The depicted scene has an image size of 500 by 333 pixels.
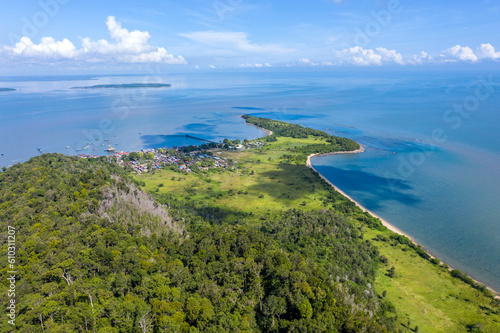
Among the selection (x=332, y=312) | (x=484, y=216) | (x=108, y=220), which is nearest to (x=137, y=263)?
(x=108, y=220)

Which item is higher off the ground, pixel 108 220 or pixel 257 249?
pixel 108 220

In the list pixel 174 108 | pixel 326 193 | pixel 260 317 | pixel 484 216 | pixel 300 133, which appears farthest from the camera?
pixel 174 108

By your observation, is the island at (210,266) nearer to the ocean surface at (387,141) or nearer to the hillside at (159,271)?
the hillside at (159,271)

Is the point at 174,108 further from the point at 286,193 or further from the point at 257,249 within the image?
the point at 257,249

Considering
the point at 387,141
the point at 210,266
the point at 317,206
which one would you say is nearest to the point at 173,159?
the point at 317,206

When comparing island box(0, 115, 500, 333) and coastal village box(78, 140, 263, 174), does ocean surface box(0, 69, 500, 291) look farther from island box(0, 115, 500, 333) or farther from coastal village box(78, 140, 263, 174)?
coastal village box(78, 140, 263, 174)

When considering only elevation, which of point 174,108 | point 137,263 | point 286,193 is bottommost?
point 286,193

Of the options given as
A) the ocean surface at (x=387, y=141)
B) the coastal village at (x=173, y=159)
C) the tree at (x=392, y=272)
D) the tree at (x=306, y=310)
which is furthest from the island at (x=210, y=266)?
the coastal village at (x=173, y=159)

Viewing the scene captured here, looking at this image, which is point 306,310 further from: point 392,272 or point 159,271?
point 392,272
